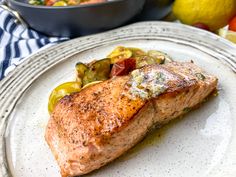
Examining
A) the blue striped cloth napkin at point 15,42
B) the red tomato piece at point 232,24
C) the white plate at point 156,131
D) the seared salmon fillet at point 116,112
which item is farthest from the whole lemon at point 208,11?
the blue striped cloth napkin at point 15,42

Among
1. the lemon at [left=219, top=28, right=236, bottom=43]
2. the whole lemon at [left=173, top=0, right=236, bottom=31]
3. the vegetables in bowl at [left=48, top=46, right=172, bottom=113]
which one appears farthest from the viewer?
the whole lemon at [left=173, top=0, right=236, bottom=31]

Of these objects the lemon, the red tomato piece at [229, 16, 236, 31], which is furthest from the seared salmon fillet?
the red tomato piece at [229, 16, 236, 31]

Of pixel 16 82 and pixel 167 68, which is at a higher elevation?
pixel 167 68

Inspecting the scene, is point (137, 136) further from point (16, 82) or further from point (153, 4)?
point (153, 4)

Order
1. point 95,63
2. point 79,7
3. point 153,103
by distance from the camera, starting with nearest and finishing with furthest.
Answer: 1. point 153,103
2. point 95,63
3. point 79,7

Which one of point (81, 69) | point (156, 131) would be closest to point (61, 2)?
point (81, 69)

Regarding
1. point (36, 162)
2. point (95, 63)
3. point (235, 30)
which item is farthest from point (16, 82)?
point (235, 30)

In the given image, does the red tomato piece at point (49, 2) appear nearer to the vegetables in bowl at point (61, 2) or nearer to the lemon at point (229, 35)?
the vegetables in bowl at point (61, 2)

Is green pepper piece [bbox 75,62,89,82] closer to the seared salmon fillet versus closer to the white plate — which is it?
the white plate
